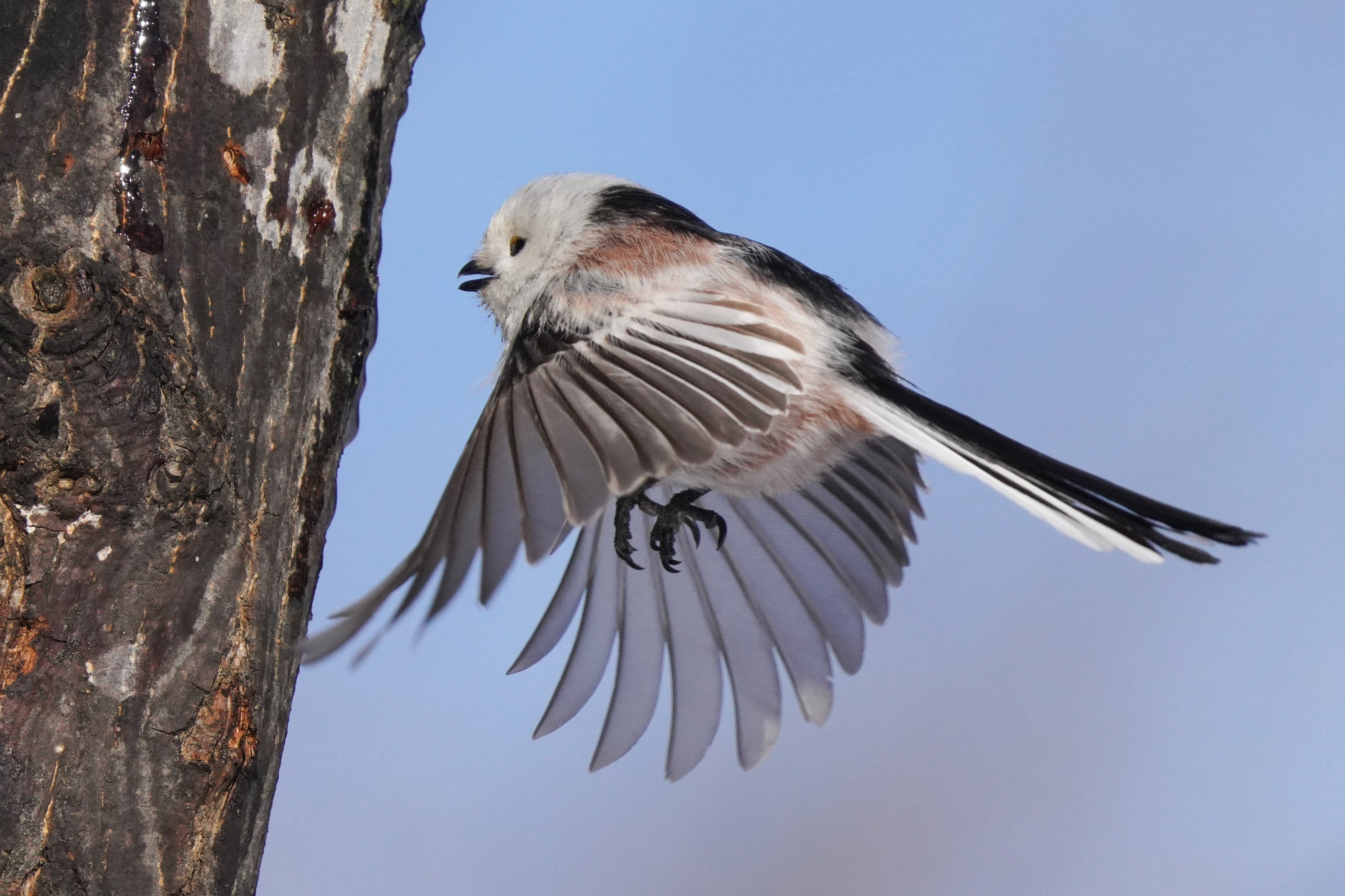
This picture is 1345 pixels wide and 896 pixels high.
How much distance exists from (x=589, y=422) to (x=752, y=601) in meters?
0.54

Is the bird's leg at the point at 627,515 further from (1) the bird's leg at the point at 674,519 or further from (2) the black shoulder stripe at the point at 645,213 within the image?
(2) the black shoulder stripe at the point at 645,213

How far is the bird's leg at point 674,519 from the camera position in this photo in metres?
1.29

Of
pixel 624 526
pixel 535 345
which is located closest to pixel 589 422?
pixel 535 345

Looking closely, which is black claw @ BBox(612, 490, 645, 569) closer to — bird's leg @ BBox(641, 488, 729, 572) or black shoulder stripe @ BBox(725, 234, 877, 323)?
bird's leg @ BBox(641, 488, 729, 572)

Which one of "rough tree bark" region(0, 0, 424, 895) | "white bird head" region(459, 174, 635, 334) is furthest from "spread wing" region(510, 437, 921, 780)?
"rough tree bark" region(0, 0, 424, 895)

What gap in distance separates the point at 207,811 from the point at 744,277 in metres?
0.66

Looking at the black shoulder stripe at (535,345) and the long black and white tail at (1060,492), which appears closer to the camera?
the long black and white tail at (1060,492)

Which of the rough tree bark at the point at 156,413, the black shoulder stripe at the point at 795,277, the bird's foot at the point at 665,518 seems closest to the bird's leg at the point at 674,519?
the bird's foot at the point at 665,518

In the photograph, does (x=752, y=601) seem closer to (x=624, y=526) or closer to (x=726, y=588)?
(x=726, y=588)

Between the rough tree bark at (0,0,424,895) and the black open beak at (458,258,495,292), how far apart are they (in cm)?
54

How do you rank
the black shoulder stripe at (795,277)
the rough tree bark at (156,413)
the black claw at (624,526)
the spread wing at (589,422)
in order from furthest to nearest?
the black claw at (624,526) < the black shoulder stripe at (795,277) < the spread wing at (589,422) < the rough tree bark at (156,413)

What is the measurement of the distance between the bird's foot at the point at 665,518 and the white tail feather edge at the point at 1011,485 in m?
0.34

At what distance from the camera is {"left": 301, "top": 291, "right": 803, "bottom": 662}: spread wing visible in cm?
84

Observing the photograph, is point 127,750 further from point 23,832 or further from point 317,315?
point 317,315
